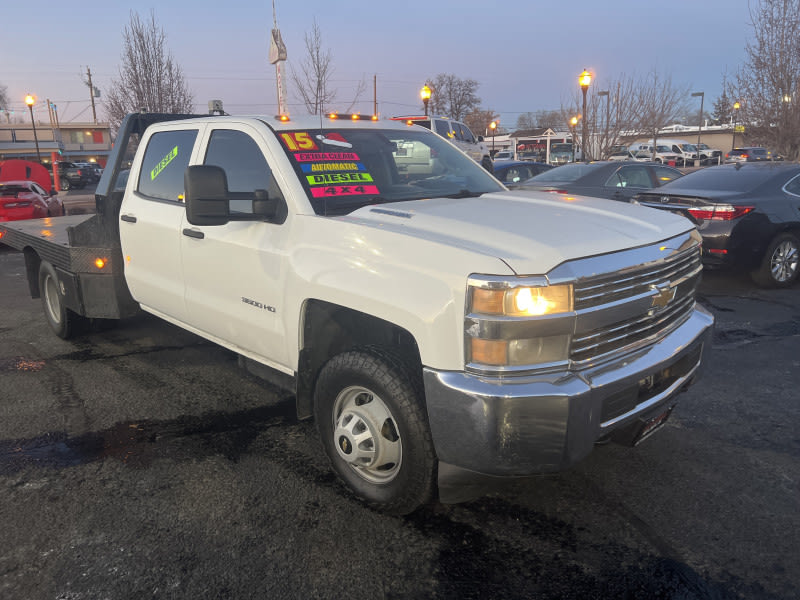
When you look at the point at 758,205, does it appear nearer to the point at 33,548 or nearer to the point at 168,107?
the point at 33,548

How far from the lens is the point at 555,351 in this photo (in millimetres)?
2523

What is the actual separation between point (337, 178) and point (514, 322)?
62.7 inches

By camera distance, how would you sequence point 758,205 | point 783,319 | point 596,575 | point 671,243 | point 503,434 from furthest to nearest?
point 758,205 < point 783,319 < point 671,243 < point 596,575 < point 503,434

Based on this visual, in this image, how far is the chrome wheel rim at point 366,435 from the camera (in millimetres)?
2965

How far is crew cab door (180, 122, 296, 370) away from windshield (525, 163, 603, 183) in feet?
23.2

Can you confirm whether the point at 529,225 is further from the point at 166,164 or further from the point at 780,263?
the point at 780,263

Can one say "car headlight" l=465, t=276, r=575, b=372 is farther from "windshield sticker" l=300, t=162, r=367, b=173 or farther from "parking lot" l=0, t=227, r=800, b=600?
"windshield sticker" l=300, t=162, r=367, b=173

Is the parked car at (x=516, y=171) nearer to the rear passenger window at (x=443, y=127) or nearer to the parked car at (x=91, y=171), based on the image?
the rear passenger window at (x=443, y=127)

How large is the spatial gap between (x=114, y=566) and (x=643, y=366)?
2.48m

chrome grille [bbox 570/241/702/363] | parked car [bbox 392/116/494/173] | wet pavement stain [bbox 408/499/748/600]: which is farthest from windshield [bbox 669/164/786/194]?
parked car [bbox 392/116/494/173]

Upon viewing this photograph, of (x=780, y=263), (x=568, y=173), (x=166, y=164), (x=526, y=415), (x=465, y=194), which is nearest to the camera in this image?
(x=526, y=415)

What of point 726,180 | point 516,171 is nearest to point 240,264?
point 726,180

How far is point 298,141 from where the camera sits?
11.9 feet

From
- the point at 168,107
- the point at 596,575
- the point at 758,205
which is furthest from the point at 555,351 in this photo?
the point at 168,107
